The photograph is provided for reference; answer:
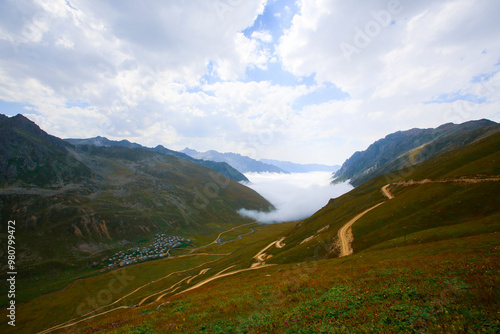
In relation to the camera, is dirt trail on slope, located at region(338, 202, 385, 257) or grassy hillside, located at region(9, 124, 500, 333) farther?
dirt trail on slope, located at region(338, 202, 385, 257)

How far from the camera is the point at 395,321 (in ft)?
40.4

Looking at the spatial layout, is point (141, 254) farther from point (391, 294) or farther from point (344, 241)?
point (391, 294)

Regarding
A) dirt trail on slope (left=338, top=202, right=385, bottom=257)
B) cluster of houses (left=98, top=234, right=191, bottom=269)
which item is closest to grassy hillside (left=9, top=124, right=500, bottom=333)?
dirt trail on slope (left=338, top=202, right=385, bottom=257)

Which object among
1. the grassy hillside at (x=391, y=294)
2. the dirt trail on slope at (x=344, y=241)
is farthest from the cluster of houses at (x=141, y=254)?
the dirt trail on slope at (x=344, y=241)

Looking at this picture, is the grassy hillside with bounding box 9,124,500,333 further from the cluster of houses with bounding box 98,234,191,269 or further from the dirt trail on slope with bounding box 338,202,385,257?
the cluster of houses with bounding box 98,234,191,269

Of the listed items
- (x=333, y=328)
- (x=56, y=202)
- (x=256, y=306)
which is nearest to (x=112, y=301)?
(x=256, y=306)

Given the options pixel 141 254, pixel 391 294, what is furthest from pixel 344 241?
pixel 141 254

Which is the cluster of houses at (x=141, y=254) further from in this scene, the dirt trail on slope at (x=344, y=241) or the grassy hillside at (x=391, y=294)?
the dirt trail on slope at (x=344, y=241)

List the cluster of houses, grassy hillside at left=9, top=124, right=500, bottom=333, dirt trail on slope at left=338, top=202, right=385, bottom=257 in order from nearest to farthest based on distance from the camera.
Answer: grassy hillside at left=9, top=124, right=500, bottom=333
dirt trail on slope at left=338, top=202, right=385, bottom=257
the cluster of houses

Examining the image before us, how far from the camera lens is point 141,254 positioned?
167m

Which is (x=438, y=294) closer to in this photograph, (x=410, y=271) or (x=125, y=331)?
(x=410, y=271)

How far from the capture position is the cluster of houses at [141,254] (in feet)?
498

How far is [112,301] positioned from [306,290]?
101138mm

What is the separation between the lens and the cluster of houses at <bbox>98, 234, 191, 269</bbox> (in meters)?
152
